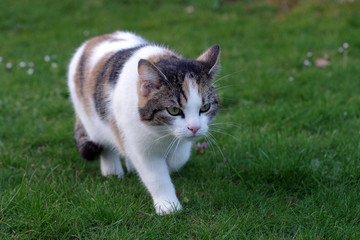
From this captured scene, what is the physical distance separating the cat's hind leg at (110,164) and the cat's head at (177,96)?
2.97ft

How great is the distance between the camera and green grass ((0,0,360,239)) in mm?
2805

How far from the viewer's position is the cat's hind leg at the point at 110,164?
3668mm

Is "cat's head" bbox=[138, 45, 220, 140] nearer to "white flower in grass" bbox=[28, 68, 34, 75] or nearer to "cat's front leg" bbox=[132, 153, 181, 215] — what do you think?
"cat's front leg" bbox=[132, 153, 181, 215]

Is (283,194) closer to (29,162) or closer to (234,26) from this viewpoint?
(29,162)

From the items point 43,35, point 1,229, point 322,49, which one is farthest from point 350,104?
point 43,35

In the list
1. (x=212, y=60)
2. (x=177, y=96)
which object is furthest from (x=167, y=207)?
(x=212, y=60)

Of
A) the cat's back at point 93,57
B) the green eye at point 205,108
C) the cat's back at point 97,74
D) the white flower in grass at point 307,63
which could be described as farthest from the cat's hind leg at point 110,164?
the white flower in grass at point 307,63

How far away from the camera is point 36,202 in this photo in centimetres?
280

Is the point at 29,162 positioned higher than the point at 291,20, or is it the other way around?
the point at 291,20

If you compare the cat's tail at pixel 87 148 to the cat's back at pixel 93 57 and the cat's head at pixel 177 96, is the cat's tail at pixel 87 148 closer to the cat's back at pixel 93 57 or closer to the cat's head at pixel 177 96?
the cat's back at pixel 93 57

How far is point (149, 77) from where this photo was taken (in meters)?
2.80

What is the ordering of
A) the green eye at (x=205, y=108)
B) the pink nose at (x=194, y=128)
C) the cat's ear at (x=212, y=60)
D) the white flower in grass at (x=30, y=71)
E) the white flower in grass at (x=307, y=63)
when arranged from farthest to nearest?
1. the white flower in grass at (x=30, y=71)
2. the white flower in grass at (x=307, y=63)
3. the cat's ear at (x=212, y=60)
4. the green eye at (x=205, y=108)
5. the pink nose at (x=194, y=128)

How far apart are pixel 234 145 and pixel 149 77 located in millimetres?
1444

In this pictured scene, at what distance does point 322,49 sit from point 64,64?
365 cm
